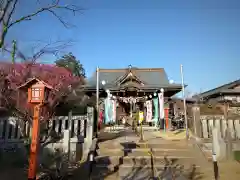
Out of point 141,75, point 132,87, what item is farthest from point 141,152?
point 141,75

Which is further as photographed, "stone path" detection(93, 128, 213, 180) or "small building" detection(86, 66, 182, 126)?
"small building" detection(86, 66, 182, 126)

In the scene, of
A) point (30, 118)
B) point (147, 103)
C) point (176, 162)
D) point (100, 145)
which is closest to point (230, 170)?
point (176, 162)

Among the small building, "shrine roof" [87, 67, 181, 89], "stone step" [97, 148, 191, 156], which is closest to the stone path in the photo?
"stone step" [97, 148, 191, 156]

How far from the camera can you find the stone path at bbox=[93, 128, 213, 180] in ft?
20.5

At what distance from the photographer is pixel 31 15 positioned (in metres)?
8.65

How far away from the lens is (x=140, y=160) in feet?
23.1

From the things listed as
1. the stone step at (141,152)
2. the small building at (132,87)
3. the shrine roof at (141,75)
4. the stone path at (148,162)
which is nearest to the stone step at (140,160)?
the stone path at (148,162)

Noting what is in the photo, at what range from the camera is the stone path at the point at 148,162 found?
6.24m

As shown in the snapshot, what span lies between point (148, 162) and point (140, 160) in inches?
12.2

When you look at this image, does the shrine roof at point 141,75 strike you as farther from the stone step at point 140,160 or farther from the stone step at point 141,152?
the stone step at point 140,160

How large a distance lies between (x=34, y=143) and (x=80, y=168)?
2388 millimetres

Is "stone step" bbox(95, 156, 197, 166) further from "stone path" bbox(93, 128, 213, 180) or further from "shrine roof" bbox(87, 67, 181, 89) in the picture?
"shrine roof" bbox(87, 67, 181, 89)

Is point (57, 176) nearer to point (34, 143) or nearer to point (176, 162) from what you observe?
point (34, 143)

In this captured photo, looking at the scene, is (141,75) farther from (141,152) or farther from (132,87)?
(141,152)
